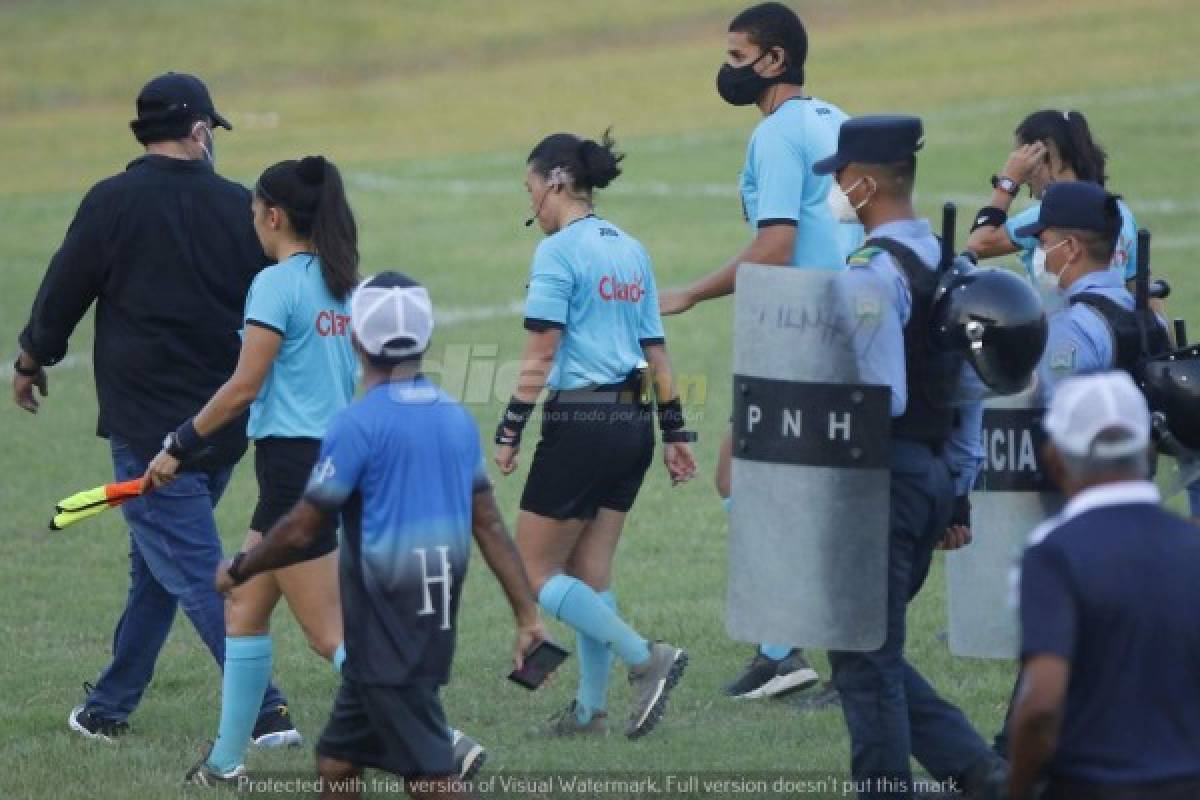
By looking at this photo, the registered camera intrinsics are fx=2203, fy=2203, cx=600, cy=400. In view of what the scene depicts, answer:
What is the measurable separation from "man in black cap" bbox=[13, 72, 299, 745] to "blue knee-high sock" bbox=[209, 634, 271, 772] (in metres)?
0.57

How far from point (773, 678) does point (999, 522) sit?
1.78 metres

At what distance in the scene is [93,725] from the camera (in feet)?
28.6

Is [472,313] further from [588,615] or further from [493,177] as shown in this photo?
[588,615]

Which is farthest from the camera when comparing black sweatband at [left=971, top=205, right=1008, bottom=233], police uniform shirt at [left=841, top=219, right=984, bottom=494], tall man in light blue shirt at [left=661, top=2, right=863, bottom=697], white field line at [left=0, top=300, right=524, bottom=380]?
white field line at [left=0, top=300, right=524, bottom=380]

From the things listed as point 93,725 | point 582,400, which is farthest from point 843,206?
point 93,725

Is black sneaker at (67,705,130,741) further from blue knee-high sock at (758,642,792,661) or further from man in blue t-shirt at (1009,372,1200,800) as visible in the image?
man in blue t-shirt at (1009,372,1200,800)

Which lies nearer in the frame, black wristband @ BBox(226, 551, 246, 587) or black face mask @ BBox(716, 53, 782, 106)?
black wristband @ BBox(226, 551, 246, 587)

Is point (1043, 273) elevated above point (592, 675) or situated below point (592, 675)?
above

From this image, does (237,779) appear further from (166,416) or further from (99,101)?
(99,101)

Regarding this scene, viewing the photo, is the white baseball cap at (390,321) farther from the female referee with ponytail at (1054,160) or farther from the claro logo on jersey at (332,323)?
the female referee with ponytail at (1054,160)

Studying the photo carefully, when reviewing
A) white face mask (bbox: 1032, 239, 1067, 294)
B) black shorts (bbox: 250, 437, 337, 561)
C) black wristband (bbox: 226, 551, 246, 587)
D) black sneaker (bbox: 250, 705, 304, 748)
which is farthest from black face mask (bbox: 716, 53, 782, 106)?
black wristband (bbox: 226, 551, 246, 587)

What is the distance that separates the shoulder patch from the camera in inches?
268

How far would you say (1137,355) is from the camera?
774 cm

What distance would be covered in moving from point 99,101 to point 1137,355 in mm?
33996
